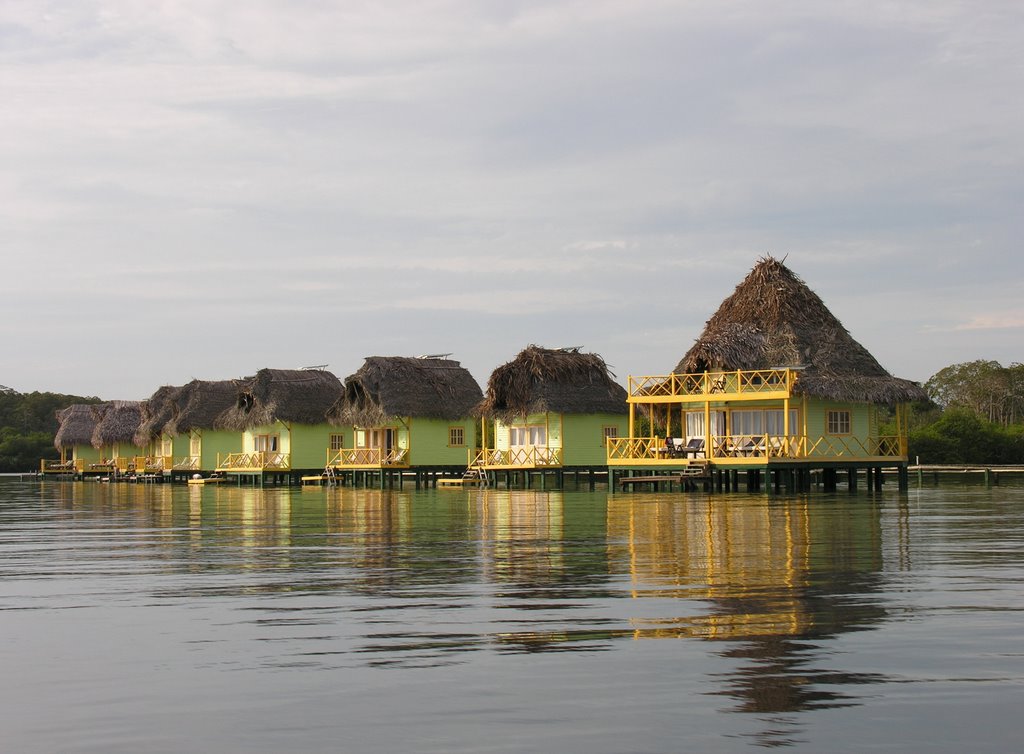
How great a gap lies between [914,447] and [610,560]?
44.6 m

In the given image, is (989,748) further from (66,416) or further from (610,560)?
(66,416)

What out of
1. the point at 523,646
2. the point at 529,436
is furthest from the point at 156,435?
the point at 523,646

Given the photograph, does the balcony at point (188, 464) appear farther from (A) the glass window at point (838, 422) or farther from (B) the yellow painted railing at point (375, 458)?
(A) the glass window at point (838, 422)

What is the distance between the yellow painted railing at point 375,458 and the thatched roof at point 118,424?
91.2 feet

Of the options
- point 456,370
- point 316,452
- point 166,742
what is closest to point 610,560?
point 166,742

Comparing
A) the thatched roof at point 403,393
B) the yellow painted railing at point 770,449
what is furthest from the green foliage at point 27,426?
the yellow painted railing at point 770,449

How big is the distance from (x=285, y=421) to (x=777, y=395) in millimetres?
27333

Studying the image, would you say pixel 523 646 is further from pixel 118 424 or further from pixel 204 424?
pixel 118 424

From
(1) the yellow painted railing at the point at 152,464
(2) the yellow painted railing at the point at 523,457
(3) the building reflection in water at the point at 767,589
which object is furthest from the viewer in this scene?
(1) the yellow painted railing at the point at 152,464

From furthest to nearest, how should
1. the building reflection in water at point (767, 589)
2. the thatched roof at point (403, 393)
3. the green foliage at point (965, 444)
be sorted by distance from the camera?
the green foliage at point (965, 444), the thatched roof at point (403, 393), the building reflection in water at point (767, 589)

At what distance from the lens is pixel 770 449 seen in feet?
109

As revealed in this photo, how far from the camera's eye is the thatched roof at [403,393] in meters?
49.5

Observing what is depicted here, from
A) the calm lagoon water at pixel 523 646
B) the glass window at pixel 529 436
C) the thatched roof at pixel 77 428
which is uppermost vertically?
the thatched roof at pixel 77 428

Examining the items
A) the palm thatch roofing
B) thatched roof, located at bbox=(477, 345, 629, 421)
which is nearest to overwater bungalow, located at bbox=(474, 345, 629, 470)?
thatched roof, located at bbox=(477, 345, 629, 421)
